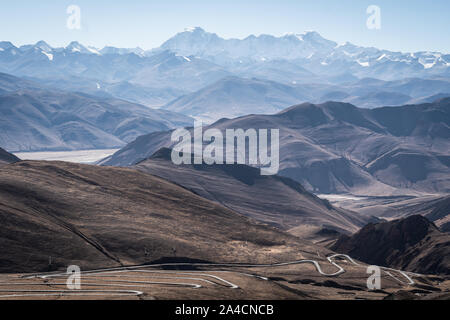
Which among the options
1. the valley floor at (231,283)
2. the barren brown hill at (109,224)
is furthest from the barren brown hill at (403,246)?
the barren brown hill at (109,224)

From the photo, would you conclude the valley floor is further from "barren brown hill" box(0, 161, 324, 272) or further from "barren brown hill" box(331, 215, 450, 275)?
A: "barren brown hill" box(331, 215, 450, 275)

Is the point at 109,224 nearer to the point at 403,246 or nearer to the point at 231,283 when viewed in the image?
the point at 231,283

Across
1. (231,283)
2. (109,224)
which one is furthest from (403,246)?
(109,224)

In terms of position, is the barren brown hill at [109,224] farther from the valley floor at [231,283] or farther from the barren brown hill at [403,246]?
the barren brown hill at [403,246]

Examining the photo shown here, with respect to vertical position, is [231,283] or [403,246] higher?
[403,246]

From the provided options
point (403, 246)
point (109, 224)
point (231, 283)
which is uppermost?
point (109, 224)
